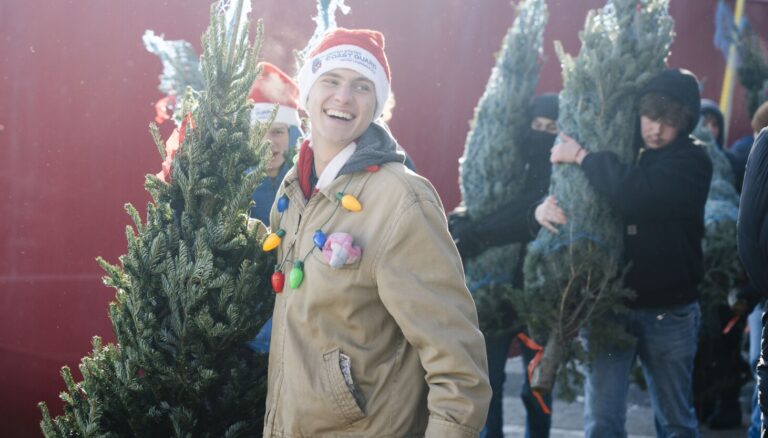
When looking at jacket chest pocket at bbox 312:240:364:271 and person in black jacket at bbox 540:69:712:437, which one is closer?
jacket chest pocket at bbox 312:240:364:271

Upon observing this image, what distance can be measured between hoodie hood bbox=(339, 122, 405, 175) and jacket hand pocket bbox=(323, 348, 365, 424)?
1.67 feet

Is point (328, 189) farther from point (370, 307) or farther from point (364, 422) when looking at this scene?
point (364, 422)

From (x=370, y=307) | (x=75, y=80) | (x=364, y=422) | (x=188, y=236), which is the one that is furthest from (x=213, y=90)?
(x=75, y=80)

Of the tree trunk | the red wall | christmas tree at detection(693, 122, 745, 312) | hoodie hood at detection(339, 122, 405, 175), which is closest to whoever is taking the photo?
hoodie hood at detection(339, 122, 405, 175)

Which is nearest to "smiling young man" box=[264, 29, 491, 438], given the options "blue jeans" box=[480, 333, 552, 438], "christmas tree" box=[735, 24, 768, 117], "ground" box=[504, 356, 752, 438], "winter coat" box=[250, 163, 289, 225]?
"winter coat" box=[250, 163, 289, 225]

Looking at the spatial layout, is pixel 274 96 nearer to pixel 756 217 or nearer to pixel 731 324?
pixel 756 217

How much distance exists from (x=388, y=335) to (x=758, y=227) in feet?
4.22

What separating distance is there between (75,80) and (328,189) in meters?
3.44

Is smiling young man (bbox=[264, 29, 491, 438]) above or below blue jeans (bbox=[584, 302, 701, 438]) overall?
above

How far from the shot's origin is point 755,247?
9.59 feet

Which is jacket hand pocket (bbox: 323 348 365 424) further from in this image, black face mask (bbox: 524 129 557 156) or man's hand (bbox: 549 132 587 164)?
black face mask (bbox: 524 129 557 156)

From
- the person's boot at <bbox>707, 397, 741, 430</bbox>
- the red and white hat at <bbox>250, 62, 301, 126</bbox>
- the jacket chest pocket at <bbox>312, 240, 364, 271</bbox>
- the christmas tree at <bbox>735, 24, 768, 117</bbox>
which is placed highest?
the christmas tree at <bbox>735, 24, 768, 117</bbox>

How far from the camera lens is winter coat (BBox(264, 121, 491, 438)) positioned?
233cm

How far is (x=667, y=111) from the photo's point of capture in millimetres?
4195
